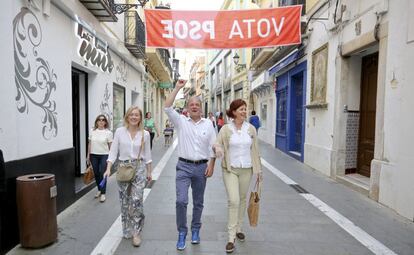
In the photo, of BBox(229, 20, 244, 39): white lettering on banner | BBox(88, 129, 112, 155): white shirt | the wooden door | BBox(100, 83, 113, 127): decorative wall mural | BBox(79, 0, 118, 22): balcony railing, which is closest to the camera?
BBox(88, 129, 112, 155): white shirt

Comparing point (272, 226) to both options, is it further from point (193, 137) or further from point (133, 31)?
point (133, 31)

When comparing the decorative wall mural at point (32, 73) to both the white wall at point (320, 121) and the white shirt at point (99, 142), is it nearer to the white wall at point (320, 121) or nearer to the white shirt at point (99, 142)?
the white shirt at point (99, 142)

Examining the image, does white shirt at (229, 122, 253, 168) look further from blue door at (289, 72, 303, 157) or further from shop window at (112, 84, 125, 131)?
blue door at (289, 72, 303, 157)

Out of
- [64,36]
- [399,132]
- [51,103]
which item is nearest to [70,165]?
[51,103]

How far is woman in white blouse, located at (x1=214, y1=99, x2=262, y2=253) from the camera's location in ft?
13.0

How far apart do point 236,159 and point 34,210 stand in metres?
2.45

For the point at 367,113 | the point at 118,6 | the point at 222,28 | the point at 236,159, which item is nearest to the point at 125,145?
the point at 236,159

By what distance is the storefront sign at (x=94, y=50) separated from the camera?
666 cm

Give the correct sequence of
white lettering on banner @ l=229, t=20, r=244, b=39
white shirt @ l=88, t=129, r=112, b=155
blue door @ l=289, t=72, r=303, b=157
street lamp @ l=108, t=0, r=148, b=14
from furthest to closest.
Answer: blue door @ l=289, t=72, r=303, b=157 < street lamp @ l=108, t=0, r=148, b=14 < white lettering on banner @ l=229, t=20, r=244, b=39 < white shirt @ l=88, t=129, r=112, b=155

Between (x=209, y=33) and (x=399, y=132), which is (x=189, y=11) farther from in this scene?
(x=399, y=132)

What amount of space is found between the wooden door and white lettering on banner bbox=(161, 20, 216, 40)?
153 inches

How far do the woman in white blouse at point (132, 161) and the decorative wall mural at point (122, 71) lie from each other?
240 inches

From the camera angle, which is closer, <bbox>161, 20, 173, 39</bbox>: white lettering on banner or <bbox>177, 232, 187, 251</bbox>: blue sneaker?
<bbox>177, 232, 187, 251</bbox>: blue sneaker

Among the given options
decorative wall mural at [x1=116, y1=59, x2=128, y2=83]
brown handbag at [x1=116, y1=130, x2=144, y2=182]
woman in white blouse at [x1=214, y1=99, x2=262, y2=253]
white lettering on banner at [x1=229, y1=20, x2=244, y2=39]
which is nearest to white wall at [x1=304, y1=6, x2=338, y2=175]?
white lettering on banner at [x1=229, y1=20, x2=244, y2=39]
